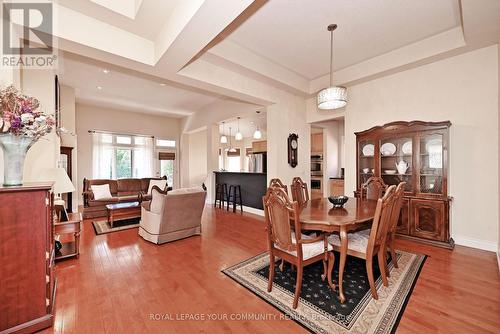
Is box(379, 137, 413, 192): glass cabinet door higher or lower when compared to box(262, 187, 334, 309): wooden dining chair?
higher

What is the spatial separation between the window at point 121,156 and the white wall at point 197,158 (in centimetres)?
156

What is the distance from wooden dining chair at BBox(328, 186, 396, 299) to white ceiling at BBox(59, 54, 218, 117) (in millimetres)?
3890

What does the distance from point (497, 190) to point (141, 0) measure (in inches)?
198

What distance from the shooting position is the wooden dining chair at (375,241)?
1999 millimetres

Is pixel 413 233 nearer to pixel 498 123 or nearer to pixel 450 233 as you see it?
pixel 450 233

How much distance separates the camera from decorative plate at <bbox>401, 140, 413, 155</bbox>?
3631 mm

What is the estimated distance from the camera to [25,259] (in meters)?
1.67

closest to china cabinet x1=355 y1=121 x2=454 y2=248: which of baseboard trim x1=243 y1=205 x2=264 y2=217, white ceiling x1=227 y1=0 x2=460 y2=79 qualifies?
→ white ceiling x1=227 y1=0 x2=460 y2=79

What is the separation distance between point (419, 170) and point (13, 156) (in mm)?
4854

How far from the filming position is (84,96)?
629 cm

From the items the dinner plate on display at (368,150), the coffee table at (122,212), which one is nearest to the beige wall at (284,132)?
the dinner plate on display at (368,150)

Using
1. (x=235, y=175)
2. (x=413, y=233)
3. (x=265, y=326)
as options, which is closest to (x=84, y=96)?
(x=235, y=175)

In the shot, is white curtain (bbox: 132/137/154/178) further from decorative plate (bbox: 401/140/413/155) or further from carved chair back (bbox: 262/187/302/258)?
decorative plate (bbox: 401/140/413/155)

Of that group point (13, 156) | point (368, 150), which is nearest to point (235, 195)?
point (368, 150)
